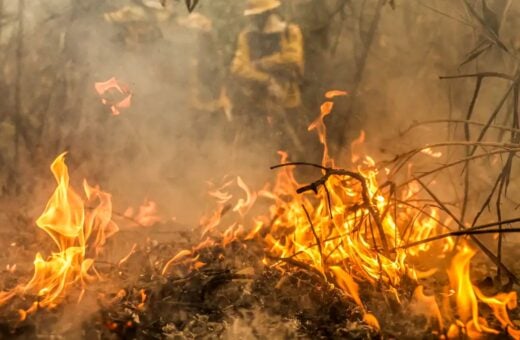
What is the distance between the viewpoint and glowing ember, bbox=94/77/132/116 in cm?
507

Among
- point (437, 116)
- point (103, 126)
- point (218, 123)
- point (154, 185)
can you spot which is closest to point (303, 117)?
point (218, 123)

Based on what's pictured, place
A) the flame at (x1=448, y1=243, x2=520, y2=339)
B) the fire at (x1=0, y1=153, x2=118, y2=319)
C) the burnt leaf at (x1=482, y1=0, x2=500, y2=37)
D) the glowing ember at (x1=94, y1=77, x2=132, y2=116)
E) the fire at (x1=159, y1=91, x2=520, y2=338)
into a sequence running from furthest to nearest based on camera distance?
the glowing ember at (x1=94, y1=77, x2=132, y2=116)
the burnt leaf at (x1=482, y1=0, x2=500, y2=37)
the fire at (x1=0, y1=153, x2=118, y2=319)
the fire at (x1=159, y1=91, x2=520, y2=338)
the flame at (x1=448, y1=243, x2=520, y2=339)

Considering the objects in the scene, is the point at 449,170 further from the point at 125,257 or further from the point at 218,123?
the point at 125,257

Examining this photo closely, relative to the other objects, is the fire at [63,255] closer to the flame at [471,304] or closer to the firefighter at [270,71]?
the firefighter at [270,71]

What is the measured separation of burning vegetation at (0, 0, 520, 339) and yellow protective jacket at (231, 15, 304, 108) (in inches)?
0.6

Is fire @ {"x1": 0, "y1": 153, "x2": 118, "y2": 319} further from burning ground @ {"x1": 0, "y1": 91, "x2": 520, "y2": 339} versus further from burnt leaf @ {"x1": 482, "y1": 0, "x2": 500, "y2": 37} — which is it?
burnt leaf @ {"x1": 482, "y1": 0, "x2": 500, "y2": 37}

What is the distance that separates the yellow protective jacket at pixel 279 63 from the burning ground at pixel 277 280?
1465 millimetres

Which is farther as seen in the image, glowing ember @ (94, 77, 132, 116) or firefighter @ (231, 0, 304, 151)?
firefighter @ (231, 0, 304, 151)

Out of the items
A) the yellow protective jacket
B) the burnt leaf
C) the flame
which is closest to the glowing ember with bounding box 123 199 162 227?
the yellow protective jacket

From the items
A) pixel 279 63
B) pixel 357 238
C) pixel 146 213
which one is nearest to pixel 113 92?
pixel 146 213

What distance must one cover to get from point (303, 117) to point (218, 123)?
0.97 metres

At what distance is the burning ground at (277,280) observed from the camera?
3.10 meters

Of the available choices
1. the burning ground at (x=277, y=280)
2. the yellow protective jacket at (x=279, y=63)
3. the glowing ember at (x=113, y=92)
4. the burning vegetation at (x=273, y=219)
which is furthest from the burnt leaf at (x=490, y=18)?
the glowing ember at (x=113, y=92)

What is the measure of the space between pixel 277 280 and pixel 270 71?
2.54 m
